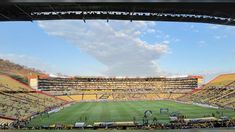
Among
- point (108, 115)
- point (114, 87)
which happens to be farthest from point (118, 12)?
point (114, 87)

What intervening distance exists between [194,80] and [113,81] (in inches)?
1453

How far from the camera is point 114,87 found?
566ft

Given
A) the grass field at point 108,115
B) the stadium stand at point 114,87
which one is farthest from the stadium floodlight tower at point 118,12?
the stadium stand at point 114,87

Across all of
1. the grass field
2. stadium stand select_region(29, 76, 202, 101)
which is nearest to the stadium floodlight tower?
the grass field

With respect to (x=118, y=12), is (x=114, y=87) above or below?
above

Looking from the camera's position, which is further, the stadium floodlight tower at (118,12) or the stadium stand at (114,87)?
the stadium stand at (114,87)

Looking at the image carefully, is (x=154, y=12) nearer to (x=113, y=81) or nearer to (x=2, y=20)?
(x=2, y=20)

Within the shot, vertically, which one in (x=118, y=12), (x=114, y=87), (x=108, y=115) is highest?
(x=114, y=87)

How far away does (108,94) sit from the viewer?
157 m

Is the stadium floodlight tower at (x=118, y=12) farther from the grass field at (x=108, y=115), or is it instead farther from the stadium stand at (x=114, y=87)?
the stadium stand at (x=114, y=87)

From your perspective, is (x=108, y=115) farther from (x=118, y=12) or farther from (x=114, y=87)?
(x=114, y=87)

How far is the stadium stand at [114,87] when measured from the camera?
14988 centimetres

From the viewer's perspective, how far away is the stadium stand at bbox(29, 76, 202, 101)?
14988 cm

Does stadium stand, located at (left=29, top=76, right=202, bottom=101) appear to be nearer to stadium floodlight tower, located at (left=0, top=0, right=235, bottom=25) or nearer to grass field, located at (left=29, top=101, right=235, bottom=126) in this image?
grass field, located at (left=29, top=101, right=235, bottom=126)
